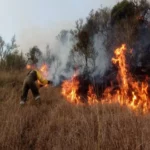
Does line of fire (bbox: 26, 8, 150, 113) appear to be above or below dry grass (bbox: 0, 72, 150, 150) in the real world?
above

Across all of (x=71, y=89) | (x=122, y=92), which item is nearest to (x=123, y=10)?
(x=71, y=89)

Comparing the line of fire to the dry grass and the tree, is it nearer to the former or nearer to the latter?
the dry grass

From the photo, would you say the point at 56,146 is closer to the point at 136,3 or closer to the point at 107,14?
the point at 136,3

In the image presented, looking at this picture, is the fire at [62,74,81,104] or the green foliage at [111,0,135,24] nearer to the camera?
the fire at [62,74,81,104]

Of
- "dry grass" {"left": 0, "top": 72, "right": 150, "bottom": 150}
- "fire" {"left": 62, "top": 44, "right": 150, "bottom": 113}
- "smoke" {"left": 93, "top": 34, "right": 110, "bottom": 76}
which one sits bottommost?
"dry grass" {"left": 0, "top": 72, "right": 150, "bottom": 150}

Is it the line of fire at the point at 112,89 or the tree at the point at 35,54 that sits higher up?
the tree at the point at 35,54

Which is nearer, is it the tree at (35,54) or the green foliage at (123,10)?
the green foliage at (123,10)

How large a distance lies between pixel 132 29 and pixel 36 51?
584 inches

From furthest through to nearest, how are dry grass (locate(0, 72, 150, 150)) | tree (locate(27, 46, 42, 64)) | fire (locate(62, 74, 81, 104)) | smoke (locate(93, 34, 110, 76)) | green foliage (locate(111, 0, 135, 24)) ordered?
tree (locate(27, 46, 42, 64)) < smoke (locate(93, 34, 110, 76)) < green foliage (locate(111, 0, 135, 24)) < fire (locate(62, 74, 81, 104)) < dry grass (locate(0, 72, 150, 150))

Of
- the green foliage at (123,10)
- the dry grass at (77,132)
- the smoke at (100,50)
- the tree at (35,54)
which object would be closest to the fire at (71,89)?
the dry grass at (77,132)

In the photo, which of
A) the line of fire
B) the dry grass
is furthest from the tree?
the dry grass

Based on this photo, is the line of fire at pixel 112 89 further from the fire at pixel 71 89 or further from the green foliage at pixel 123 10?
the green foliage at pixel 123 10

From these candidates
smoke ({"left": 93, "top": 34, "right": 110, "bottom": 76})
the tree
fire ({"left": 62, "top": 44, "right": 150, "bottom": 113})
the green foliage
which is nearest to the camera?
fire ({"left": 62, "top": 44, "right": 150, "bottom": 113})

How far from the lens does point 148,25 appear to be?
74.3 ft
